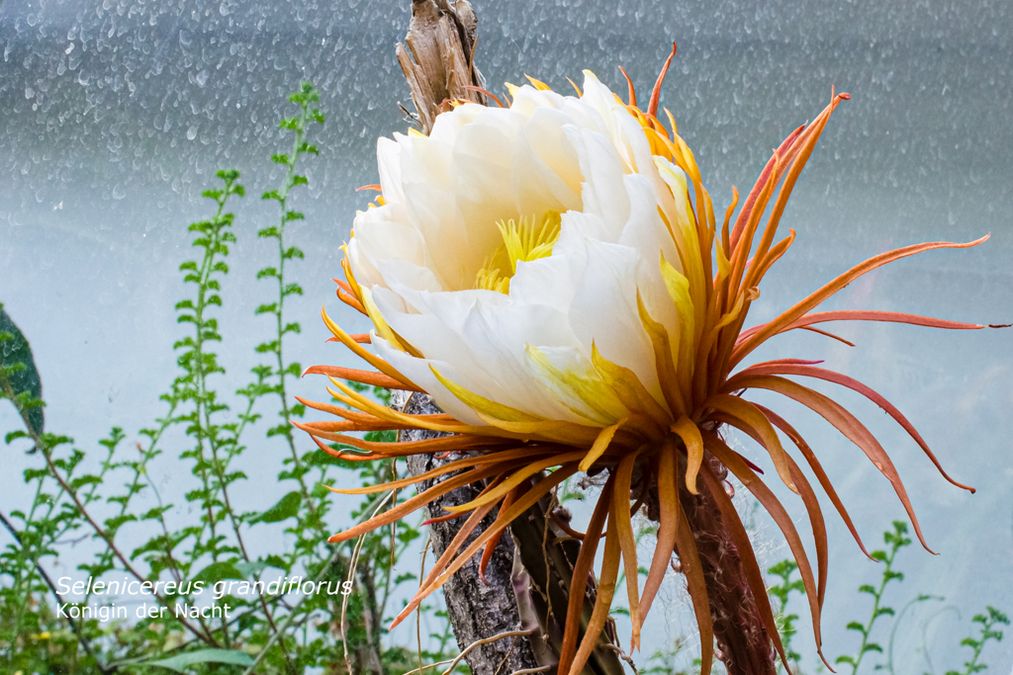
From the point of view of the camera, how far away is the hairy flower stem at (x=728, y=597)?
197mm

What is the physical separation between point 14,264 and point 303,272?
8.7 inches

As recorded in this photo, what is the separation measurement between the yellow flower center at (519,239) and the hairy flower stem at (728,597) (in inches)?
2.3

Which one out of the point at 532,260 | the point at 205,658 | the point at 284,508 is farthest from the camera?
the point at 284,508

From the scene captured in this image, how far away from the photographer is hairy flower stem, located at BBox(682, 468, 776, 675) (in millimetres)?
197

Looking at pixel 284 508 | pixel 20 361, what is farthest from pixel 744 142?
pixel 20 361

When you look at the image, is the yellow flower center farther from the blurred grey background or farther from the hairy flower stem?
the blurred grey background

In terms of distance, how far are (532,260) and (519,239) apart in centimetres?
2

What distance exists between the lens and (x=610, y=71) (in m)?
0.73

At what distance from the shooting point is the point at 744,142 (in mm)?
721

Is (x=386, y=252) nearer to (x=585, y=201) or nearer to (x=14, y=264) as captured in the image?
(x=585, y=201)

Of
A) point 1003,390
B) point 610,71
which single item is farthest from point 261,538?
point 1003,390

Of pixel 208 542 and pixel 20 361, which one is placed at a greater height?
pixel 20 361

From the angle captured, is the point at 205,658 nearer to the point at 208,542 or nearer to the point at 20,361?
the point at 208,542

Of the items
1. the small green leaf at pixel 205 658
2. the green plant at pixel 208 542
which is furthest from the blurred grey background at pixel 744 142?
the small green leaf at pixel 205 658
